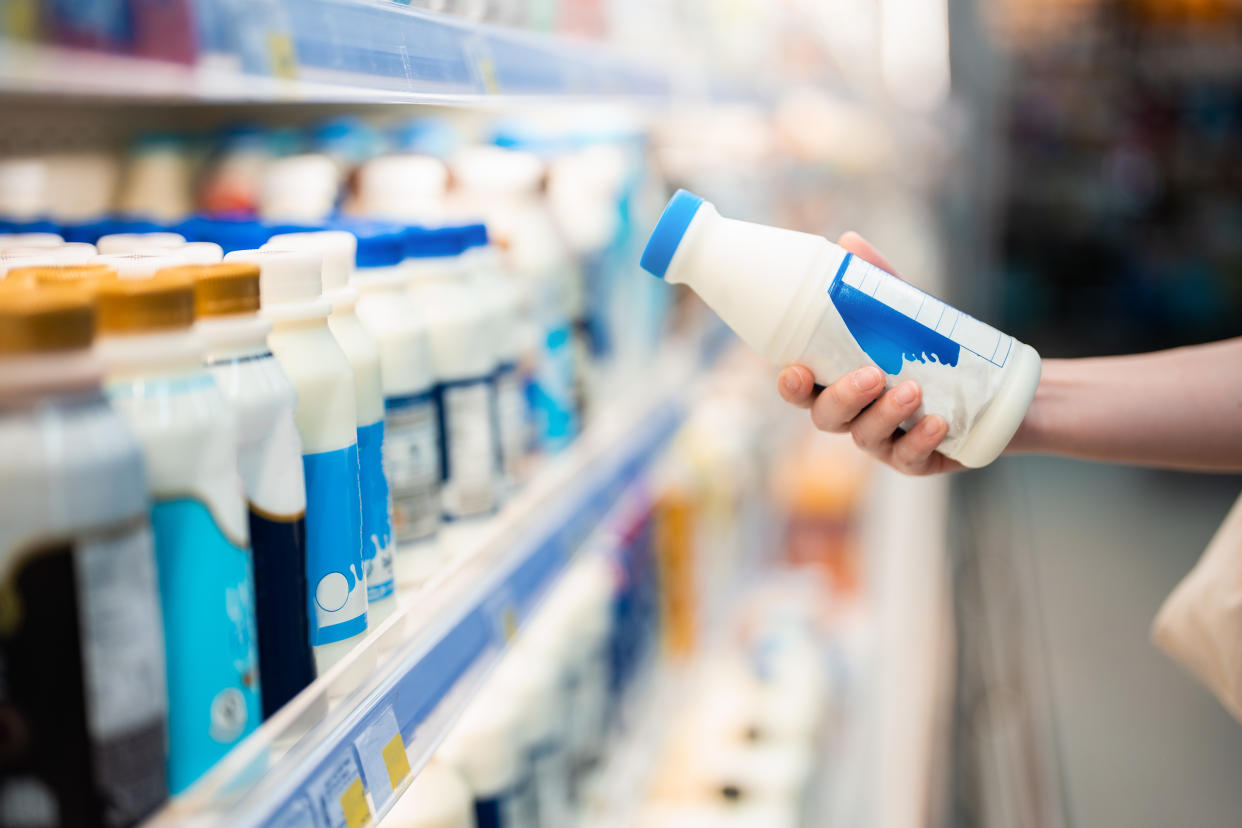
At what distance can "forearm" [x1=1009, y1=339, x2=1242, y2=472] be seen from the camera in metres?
1.10

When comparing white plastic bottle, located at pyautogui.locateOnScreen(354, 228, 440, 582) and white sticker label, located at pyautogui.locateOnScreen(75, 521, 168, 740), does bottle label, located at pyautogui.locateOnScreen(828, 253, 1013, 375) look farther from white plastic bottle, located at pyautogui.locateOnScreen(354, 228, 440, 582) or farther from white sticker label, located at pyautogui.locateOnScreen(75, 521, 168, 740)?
white sticker label, located at pyautogui.locateOnScreen(75, 521, 168, 740)

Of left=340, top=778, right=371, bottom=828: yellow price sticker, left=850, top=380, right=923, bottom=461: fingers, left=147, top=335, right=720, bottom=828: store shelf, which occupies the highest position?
left=850, top=380, right=923, bottom=461: fingers

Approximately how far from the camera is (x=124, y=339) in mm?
525

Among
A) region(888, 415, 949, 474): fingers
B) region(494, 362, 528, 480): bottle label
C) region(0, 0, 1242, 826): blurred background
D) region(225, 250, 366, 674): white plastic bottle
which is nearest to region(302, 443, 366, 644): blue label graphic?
region(225, 250, 366, 674): white plastic bottle

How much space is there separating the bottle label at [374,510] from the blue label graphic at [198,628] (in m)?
0.19

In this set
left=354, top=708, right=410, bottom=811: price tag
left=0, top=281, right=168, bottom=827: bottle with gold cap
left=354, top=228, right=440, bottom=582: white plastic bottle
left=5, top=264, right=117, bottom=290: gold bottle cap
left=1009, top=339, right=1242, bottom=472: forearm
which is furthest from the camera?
left=1009, top=339, right=1242, bottom=472: forearm

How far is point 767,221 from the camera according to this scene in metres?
2.59

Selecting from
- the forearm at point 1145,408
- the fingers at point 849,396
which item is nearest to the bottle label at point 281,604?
the fingers at point 849,396

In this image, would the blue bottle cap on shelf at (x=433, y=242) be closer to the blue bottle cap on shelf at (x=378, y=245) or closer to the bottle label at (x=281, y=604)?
the blue bottle cap on shelf at (x=378, y=245)

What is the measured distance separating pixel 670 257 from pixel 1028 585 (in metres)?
3.66

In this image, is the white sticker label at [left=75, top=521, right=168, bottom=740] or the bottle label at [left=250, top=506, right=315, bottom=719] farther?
the bottle label at [left=250, top=506, right=315, bottom=719]

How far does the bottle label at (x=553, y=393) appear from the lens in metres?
1.27

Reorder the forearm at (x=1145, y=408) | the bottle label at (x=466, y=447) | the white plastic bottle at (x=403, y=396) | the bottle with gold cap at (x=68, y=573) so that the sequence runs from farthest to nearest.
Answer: the forearm at (x=1145, y=408) → the bottle label at (x=466, y=447) → the white plastic bottle at (x=403, y=396) → the bottle with gold cap at (x=68, y=573)

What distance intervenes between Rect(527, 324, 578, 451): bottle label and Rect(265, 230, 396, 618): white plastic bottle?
0.46m
